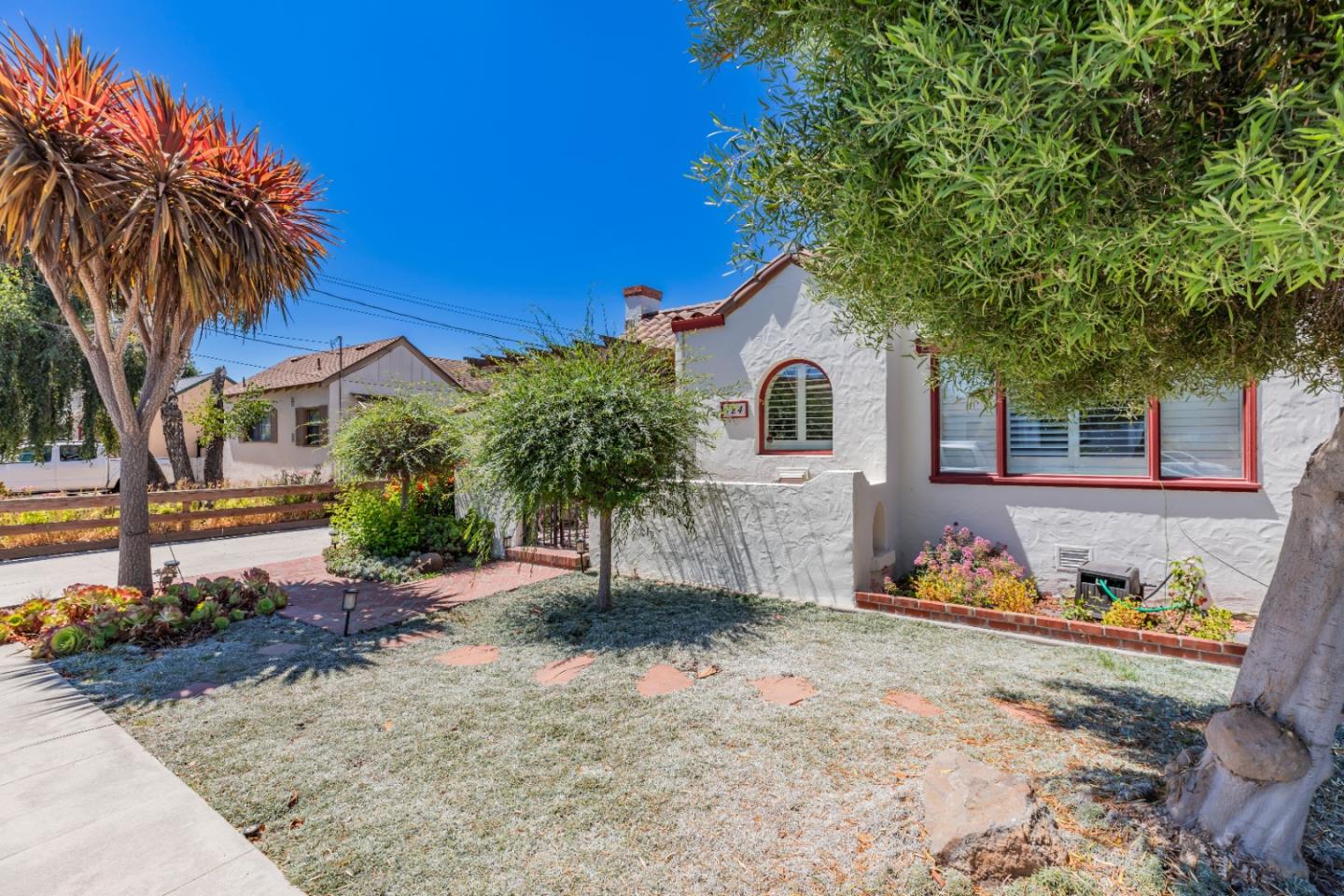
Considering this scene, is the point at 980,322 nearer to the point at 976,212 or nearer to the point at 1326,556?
the point at 976,212

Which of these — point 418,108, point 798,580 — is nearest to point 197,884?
point 798,580

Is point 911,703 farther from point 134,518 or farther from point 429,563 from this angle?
point 134,518

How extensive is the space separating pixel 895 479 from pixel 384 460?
25.0 ft

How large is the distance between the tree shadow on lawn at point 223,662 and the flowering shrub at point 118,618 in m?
0.16

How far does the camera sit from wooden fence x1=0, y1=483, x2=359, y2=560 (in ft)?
32.8

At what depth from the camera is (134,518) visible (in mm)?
6379

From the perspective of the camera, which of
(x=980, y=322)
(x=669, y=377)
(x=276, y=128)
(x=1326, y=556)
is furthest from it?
(x=669, y=377)

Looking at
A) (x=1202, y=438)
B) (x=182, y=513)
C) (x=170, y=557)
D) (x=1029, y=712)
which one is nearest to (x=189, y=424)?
(x=182, y=513)

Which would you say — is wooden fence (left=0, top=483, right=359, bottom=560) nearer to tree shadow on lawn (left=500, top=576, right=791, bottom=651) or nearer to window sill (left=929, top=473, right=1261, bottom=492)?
tree shadow on lawn (left=500, top=576, right=791, bottom=651)

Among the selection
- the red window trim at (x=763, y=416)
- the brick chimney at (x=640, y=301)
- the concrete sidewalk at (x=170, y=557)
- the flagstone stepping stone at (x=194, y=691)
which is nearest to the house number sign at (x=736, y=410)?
the red window trim at (x=763, y=416)

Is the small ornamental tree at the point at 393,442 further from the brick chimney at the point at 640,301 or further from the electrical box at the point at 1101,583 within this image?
the electrical box at the point at 1101,583

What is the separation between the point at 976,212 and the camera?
188cm

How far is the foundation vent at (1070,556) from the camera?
6750 millimetres

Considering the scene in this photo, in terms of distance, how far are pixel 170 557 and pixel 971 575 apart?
12618mm
